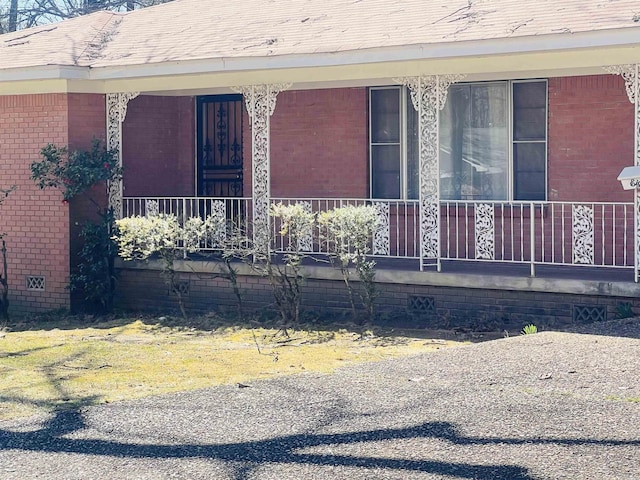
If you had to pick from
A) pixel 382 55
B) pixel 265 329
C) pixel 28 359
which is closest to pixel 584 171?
pixel 382 55

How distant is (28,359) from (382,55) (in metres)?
4.87

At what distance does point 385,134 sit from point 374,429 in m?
7.69

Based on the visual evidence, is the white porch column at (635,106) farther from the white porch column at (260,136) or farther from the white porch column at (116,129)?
the white porch column at (116,129)

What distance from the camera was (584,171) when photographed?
12.9 m

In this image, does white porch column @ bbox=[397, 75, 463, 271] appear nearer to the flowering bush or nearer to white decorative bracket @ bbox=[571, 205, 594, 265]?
white decorative bracket @ bbox=[571, 205, 594, 265]

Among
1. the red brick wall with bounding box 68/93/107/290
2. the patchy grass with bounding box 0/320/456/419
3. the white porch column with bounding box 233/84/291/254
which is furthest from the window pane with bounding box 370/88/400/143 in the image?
the red brick wall with bounding box 68/93/107/290

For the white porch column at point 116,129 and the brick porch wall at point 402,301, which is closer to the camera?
the brick porch wall at point 402,301

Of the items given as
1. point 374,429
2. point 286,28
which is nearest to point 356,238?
Result: point 286,28

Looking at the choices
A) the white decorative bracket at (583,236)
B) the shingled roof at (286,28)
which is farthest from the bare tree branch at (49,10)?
the white decorative bracket at (583,236)

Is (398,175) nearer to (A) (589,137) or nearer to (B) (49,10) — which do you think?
(A) (589,137)

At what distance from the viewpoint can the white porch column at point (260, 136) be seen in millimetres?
13305

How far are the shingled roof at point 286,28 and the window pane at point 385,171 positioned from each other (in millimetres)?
1785

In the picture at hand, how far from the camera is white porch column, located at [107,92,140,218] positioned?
14.3 m

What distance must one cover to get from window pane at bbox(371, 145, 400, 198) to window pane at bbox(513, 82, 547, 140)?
1660 millimetres
